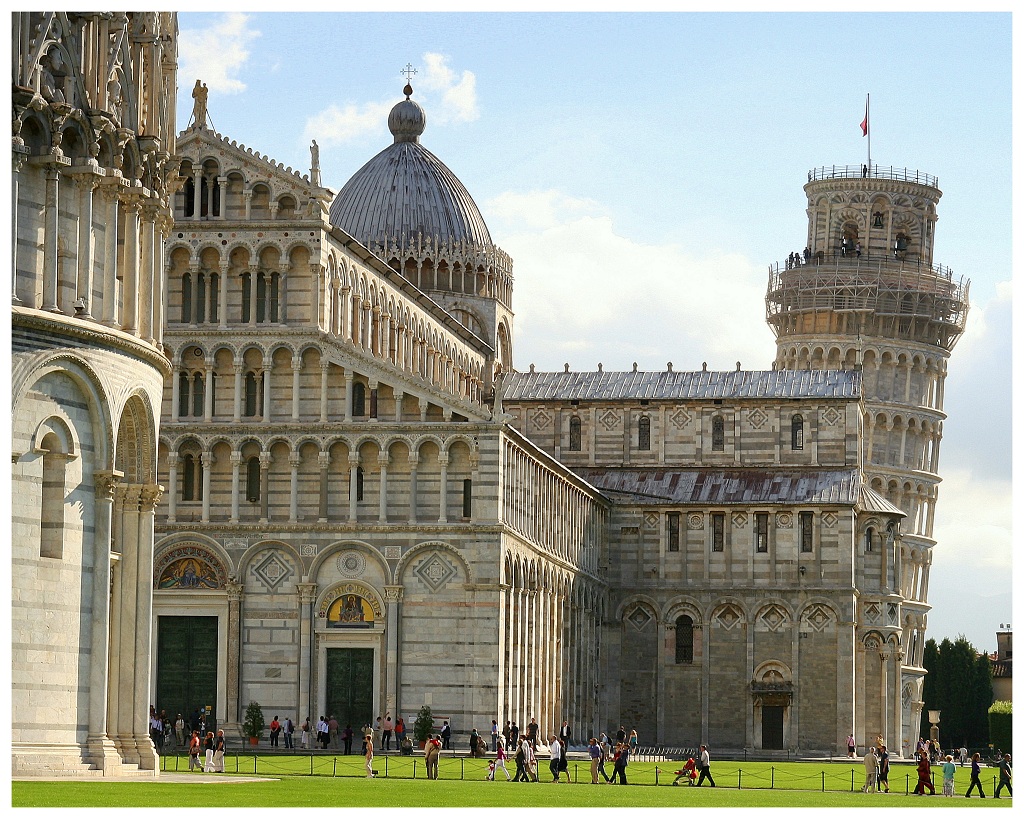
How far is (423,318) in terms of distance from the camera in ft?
270

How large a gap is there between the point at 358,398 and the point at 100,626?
28.1 m

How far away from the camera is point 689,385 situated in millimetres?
93250

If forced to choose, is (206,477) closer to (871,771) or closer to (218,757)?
(218,757)

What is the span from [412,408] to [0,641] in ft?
108

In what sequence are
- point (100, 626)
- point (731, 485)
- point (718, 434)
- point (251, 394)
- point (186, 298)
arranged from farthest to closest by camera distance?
point (718, 434)
point (731, 485)
point (186, 298)
point (251, 394)
point (100, 626)

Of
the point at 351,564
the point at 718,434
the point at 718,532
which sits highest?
the point at 718,434

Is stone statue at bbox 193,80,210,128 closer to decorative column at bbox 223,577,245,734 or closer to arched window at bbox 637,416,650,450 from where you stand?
decorative column at bbox 223,577,245,734

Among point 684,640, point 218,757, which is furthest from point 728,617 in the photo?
point 218,757

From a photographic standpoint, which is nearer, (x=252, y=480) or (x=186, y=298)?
(x=252, y=480)

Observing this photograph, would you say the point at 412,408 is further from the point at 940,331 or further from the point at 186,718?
the point at 940,331

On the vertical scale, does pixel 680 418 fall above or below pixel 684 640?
above

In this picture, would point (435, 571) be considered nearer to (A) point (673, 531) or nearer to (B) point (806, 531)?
(A) point (673, 531)

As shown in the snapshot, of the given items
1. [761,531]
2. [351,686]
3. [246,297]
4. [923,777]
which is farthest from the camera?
[761,531]

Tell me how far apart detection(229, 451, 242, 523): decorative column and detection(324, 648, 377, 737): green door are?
5165mm
